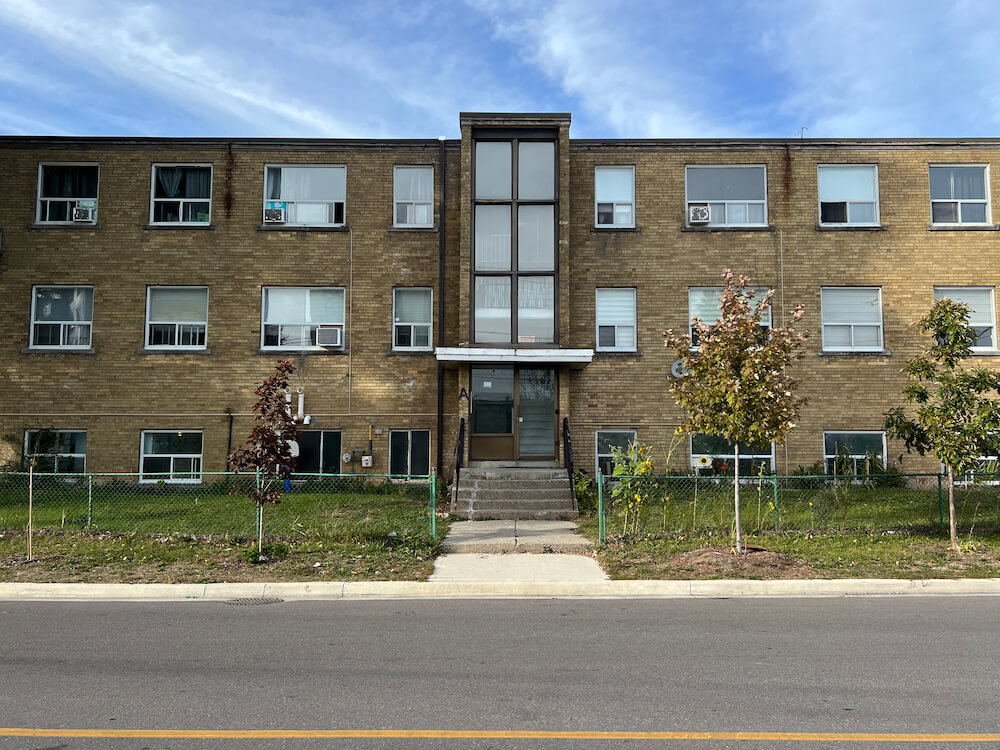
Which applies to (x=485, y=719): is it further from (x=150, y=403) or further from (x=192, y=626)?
(x=150, y=403)

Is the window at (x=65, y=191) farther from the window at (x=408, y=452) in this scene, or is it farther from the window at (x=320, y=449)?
the window at (x=408, y=452)

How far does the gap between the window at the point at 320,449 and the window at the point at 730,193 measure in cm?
1016

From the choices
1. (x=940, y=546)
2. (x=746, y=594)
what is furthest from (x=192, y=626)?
(x=940, y=546)

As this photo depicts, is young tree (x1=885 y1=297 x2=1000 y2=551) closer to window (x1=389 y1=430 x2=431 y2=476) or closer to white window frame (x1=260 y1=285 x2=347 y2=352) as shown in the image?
window (x1=389 y1=430 x2=431 y2=476)

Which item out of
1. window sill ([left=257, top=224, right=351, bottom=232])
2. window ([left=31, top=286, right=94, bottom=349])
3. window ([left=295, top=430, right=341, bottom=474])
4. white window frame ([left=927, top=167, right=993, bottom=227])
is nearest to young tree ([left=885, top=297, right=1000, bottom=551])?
white window frame ([left=927, top=167, right=993, bottom=227])

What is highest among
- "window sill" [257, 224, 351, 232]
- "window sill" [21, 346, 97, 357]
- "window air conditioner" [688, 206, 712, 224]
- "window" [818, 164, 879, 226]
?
"window" [818, 164, 879, 226]

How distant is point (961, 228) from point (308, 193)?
15504 mm

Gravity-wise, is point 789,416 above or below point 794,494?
above

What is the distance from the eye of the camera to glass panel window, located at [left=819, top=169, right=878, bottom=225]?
1959 cm

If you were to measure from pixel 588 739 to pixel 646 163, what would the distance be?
16704mm

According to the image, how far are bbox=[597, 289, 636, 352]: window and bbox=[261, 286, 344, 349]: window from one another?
6.15 meters

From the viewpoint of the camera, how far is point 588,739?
4965mm

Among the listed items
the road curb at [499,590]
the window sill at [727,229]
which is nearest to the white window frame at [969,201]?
the window sill at [727,229]

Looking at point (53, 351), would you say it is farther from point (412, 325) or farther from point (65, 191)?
point (412, 325)
